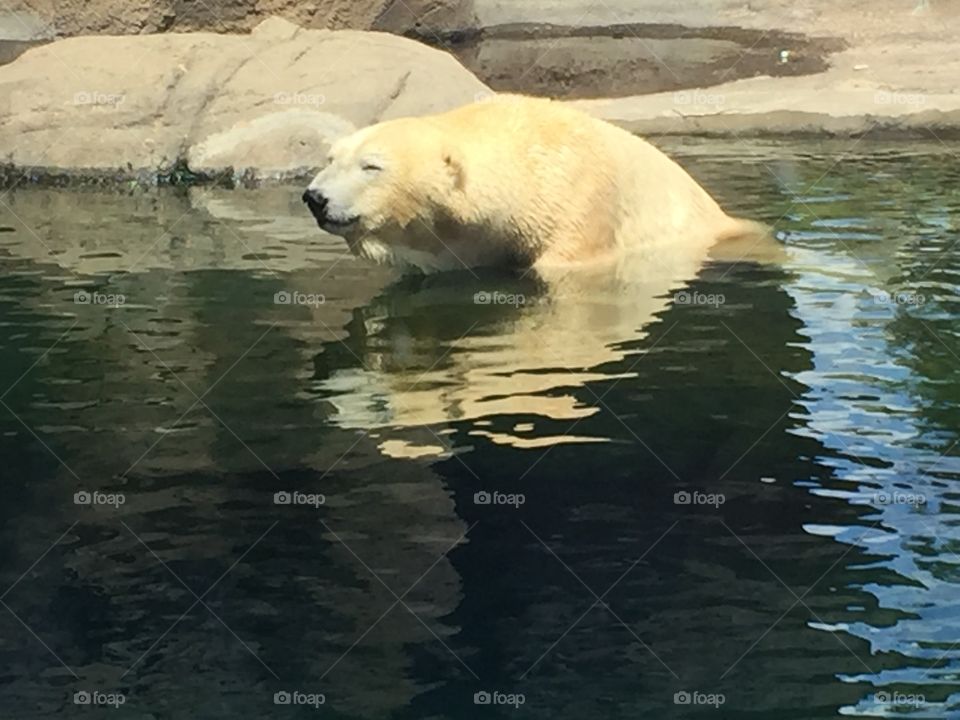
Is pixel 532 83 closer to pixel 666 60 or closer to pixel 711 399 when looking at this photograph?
pixel 666 60

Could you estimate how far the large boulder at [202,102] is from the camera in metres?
10.8

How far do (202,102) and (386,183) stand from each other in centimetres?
441

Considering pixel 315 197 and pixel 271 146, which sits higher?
pixel 315 197

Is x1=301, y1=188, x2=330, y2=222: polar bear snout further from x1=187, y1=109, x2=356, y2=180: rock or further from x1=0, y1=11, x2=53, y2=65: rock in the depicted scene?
x1=0, y1=11, x2=53, y2=65: rock

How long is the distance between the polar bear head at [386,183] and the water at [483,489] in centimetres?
35

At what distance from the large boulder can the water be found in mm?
3105

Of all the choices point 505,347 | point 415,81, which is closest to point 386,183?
point 505,347

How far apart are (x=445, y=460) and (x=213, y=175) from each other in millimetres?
6549

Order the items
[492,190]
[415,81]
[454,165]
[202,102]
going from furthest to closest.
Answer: [415,81], [202,102], [492,190], [454,165]

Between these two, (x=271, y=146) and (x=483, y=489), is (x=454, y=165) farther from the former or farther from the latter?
(x=271, y=146)

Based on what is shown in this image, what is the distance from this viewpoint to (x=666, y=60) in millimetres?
15664

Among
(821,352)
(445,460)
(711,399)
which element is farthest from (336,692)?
(821,352)

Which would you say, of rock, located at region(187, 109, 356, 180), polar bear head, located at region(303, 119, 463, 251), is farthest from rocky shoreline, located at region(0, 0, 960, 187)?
polar bear head, located at region(303, 119, 463, 251)

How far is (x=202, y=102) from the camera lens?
11047 millimetres
